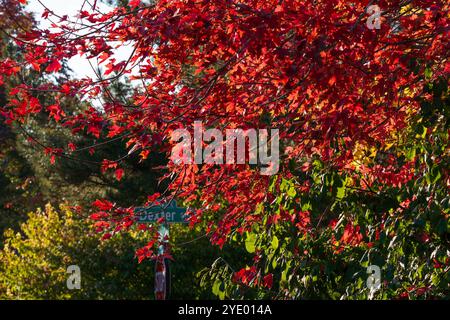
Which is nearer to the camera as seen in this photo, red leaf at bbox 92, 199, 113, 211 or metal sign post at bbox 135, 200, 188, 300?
red leaf at bbox 92, 199, 113, 211

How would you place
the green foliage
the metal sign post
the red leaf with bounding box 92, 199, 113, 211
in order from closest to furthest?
1. the red leaf with bounding box 92, 199, 113, 211
2. the metal sign post
3. the green foliage

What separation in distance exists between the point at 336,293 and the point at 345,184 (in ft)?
3.56

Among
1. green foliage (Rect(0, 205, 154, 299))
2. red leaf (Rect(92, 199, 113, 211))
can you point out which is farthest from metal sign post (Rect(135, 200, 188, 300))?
green foliage (Rect(0, 205, 154, 299))

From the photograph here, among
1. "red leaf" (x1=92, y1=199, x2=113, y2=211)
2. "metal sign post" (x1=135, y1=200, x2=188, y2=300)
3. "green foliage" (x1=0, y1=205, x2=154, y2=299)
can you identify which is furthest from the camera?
"green foliage" (x1=0, y1=205, x2=154, y2=299)

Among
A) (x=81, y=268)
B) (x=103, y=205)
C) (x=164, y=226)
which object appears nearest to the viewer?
(x=103, y=205)

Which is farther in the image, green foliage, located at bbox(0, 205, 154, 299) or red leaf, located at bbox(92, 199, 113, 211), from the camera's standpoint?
green foliage, located at bbox(0, 205, 154, 299)

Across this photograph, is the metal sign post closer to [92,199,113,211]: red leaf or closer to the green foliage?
[92,199,113,211]: red leaf

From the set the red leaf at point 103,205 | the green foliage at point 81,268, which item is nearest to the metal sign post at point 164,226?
the red leaf at point 103,205

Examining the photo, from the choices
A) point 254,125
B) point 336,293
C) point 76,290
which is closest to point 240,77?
point 254,125

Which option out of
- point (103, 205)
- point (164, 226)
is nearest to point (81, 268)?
point (164, 226)

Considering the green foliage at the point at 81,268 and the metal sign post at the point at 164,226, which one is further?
the green foliage at the point at 81,268

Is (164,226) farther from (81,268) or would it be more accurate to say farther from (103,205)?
(81,268)

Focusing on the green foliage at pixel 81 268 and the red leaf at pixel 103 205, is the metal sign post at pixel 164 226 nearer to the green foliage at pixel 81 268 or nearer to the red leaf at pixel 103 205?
the red leaf at pixel 103 205

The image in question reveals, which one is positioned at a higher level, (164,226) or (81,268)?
(164,226)
